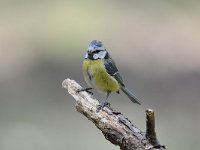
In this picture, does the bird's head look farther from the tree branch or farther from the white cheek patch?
the tree branch

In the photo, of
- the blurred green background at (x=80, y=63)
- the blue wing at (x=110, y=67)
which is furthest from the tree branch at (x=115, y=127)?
the blurred green background at (x=80, y=63)

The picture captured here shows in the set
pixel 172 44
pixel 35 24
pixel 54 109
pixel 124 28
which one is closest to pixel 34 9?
pixel 35 24

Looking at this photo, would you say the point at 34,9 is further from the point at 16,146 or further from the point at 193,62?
the point at 16,146

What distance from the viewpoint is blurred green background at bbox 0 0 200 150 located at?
332 inches

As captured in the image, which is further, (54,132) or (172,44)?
(172,44)

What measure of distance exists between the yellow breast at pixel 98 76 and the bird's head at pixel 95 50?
39 mm

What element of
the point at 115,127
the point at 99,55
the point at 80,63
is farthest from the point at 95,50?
the point at 80,63

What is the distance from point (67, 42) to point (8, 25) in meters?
1.45

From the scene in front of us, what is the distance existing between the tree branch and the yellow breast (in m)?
0.47

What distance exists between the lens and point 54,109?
9258 mm

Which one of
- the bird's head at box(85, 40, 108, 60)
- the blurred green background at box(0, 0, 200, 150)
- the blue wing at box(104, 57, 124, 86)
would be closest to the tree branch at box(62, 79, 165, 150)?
the bird's head at box(85, 40, 108, 60)

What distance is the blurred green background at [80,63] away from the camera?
8.44 meters

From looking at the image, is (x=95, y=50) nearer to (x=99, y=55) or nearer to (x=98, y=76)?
(x=99, y=55)

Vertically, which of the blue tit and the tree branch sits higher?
the blue tit
